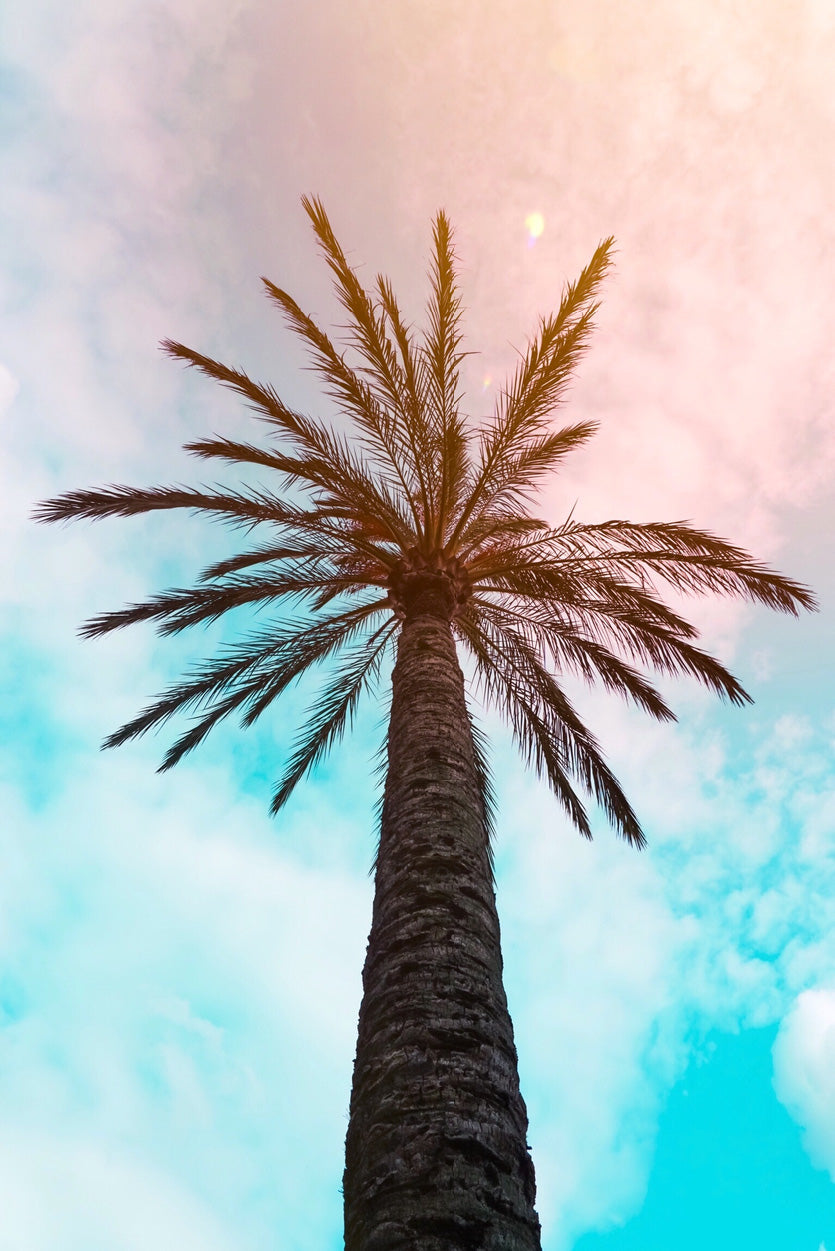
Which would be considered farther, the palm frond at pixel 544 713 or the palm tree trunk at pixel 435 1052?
the palm frond at pixel 544 713

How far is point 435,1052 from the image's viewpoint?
3357 mm

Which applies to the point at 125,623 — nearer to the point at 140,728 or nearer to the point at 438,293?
the point at 140,728

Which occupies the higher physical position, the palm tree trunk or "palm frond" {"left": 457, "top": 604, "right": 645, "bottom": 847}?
"palm frond" {"left": 457, "top": 604, "right": 645, "bottom": 847}

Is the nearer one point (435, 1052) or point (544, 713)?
point (435, 1052)

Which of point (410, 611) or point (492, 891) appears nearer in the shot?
point (492, 891)

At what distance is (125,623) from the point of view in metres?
8.72

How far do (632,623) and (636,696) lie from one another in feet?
3.55

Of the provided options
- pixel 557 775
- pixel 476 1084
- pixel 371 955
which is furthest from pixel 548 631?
pixel 476 1084

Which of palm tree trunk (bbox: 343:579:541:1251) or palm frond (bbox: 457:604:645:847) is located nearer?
palm tree trunk (bbox: 343:579:541:1251)

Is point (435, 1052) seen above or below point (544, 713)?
below

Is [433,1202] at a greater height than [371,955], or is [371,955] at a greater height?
[371,955]

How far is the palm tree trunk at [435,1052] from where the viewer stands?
2.79 meters

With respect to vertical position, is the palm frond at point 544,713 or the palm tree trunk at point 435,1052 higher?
the palm frond at point 544,713

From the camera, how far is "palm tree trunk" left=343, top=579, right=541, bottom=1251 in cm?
279
